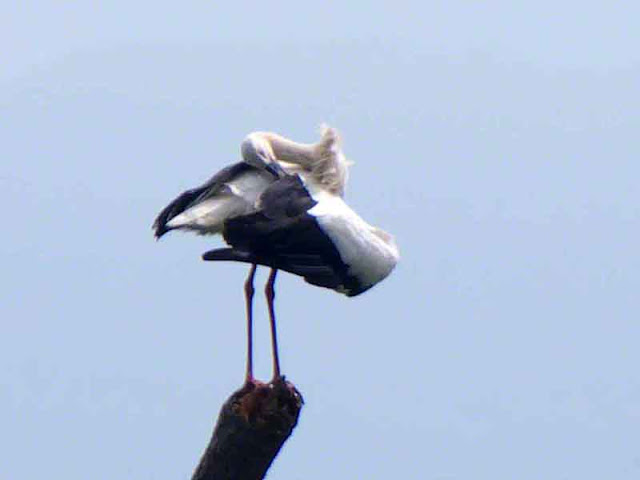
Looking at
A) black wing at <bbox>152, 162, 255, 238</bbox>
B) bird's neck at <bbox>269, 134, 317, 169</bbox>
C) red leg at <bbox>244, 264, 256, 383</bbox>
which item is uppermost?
bird's neck at <bbox>269, 134, 317, 169</bbox>

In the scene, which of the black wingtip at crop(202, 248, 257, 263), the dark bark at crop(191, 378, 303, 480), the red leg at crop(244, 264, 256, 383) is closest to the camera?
the dark bark at crop(191, 378, 303, 480)

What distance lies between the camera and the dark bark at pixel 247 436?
7484 millimetres

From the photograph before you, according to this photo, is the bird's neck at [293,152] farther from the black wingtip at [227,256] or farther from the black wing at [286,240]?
the black wingtip at [227,256]

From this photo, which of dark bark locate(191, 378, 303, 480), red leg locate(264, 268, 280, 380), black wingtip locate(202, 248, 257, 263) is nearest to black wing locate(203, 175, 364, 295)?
black wingtip locate(202, 248, 257, 263)

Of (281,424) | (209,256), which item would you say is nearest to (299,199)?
(209,256)

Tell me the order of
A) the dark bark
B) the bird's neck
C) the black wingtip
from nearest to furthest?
the dark bark → the black wingtip → the bird's neck

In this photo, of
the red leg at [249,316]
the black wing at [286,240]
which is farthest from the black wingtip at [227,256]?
the red leg at [249,316]

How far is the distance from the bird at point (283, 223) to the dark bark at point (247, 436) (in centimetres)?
70

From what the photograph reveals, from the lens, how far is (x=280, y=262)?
845 centimetres

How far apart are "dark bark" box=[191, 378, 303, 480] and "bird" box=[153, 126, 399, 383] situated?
70cm

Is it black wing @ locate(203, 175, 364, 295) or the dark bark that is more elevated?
black wing @ locate(203, 175, 364, 295)

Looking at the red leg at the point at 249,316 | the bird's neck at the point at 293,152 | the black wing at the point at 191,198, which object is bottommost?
the red leg at the point at 249,316

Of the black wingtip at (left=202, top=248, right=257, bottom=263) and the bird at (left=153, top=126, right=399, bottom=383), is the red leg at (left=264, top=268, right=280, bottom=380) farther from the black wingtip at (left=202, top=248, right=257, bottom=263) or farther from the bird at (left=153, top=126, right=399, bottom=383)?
the black wingtip at (left=202, top=248, right=257, bottom=263)

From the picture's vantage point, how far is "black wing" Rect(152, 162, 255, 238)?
8.97 m
